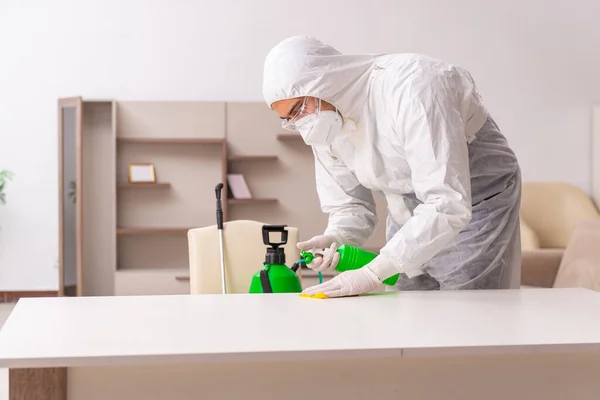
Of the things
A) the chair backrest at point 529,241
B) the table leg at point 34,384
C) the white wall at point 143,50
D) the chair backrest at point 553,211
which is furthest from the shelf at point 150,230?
the table leg at point 34,384

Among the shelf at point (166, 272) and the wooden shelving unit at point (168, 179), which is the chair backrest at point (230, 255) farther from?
the wooden shelving unit at point (168, 179)

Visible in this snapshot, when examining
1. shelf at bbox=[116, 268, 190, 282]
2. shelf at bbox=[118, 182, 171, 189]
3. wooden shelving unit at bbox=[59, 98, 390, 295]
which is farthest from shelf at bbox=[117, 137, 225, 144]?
shelf at bbox=[116, 268, 190, 282]

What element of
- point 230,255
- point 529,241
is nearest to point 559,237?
point 529,241

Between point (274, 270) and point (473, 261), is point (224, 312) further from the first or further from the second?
point (473, 261)

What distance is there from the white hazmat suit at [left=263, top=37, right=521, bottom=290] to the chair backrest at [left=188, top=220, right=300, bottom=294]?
1.82 feet

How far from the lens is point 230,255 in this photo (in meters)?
2.92

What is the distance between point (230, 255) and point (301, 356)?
1.63 meters

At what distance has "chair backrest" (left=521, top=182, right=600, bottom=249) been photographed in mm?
6043

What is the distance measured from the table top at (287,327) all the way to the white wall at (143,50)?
437 centimetres

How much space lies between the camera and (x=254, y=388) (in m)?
1.42

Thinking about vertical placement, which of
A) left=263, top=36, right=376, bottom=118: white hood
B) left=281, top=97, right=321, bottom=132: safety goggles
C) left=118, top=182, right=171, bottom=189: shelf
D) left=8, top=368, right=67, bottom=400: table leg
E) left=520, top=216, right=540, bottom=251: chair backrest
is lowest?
left=520, top=216, right=540, bottom=251: chair backrest

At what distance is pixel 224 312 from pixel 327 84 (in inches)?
29.1

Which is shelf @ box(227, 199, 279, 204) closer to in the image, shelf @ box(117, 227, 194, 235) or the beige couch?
shelf @ box(117, 227, 194, 235)

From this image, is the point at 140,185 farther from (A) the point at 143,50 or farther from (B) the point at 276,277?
(B) the point at 276,277
